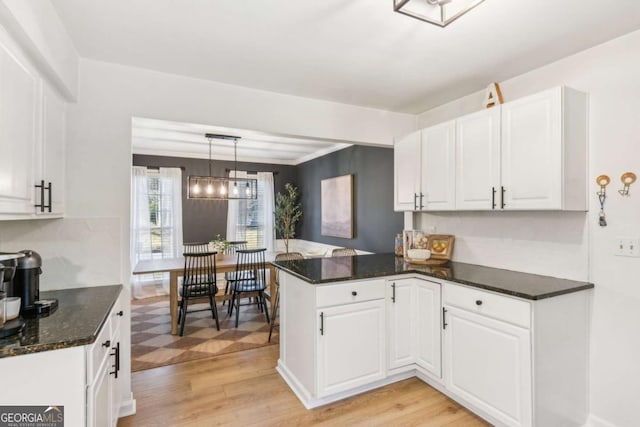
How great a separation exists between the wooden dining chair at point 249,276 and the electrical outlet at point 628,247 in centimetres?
332

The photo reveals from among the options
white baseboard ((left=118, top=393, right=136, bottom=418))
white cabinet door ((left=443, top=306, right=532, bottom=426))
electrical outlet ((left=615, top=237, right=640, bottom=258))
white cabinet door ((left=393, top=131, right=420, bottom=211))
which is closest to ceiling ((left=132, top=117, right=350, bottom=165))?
white cabinet door ((left=393, top=131, right=420, bottom=211))

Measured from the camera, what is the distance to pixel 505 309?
191cm

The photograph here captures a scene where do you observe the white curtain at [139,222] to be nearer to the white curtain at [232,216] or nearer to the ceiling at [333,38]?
the white curtain at [232,216]

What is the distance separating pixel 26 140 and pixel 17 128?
11 centimetres

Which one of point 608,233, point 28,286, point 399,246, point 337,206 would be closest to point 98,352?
point 28,286

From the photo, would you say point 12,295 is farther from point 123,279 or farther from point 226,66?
point 226,66

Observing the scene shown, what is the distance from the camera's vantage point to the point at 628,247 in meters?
1.88

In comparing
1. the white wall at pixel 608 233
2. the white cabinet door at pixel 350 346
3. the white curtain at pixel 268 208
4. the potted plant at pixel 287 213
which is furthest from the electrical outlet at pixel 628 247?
the white curtain at pixel 268 208

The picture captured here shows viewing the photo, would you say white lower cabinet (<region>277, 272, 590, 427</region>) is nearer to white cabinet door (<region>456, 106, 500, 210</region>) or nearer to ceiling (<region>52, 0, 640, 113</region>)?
white cabinet door (<region>456, 106, 500, 210</region>)

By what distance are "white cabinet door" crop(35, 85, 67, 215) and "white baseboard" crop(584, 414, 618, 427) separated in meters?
3.40

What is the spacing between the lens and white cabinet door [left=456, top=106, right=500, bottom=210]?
2.30 meters

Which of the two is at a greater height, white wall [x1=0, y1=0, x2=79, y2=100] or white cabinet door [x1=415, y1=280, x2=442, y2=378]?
white wall [x1=0, y1=0, x2=79, y2=100]

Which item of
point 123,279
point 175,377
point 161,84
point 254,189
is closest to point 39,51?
point 161,84

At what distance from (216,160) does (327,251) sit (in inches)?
104
